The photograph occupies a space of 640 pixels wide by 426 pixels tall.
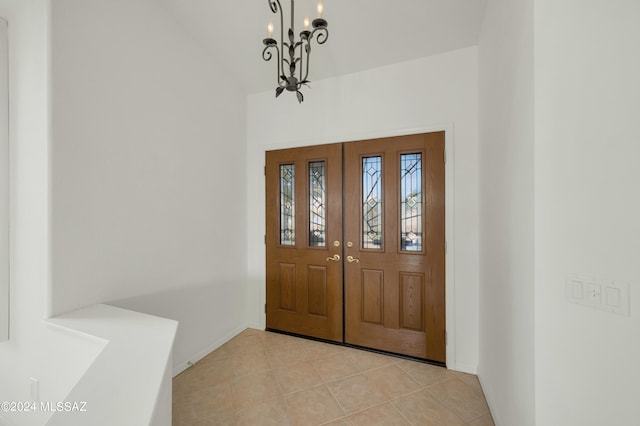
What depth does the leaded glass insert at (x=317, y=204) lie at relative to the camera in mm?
2766

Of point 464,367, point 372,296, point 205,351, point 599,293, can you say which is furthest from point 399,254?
point 205,351

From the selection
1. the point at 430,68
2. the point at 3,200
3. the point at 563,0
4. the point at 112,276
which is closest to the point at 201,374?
the point at 112,276

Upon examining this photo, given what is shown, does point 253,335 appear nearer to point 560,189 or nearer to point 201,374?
point 201,374

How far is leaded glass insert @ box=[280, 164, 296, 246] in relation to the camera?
9.53ft

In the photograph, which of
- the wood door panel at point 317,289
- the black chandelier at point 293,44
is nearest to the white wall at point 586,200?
the black chandelier at point 293,44

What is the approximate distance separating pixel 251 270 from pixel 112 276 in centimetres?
155

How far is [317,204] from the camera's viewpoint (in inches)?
110

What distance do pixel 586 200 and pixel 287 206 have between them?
2418 millimetres

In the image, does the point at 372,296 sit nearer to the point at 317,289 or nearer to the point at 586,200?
the point at 317,289

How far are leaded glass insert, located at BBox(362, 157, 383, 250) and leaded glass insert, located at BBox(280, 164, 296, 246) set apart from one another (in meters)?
0.80

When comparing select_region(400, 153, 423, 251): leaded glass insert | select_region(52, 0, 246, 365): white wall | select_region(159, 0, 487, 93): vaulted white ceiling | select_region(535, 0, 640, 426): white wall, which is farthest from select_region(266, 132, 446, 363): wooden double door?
select_region(535, 0, 640, 426): white wall

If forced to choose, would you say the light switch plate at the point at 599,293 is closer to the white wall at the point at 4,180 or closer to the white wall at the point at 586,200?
the white wall at the point at 586,200

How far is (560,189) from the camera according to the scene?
0.97 meters

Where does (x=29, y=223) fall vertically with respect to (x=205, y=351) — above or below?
above
